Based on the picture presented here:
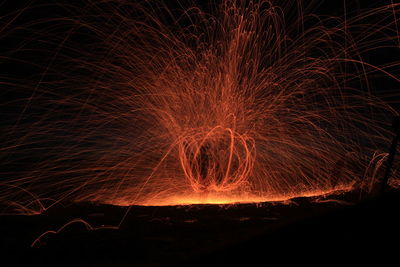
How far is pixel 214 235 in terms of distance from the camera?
17.3ft

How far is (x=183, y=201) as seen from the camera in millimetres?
8492

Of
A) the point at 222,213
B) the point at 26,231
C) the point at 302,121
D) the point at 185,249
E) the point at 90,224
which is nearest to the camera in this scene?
the point at 185,249

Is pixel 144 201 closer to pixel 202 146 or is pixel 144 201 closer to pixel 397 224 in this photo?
pixel 202 146

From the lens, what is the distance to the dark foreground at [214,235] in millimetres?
3225

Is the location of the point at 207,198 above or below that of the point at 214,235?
above

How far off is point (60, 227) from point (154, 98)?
512 cm

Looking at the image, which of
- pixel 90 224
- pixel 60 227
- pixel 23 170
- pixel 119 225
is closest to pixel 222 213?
pixel 119 225

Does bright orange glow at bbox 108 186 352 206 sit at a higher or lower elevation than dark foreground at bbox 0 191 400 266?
higher

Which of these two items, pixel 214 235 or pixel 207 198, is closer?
pixel 214 235

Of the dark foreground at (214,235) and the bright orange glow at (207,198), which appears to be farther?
the bright orange glow at (207,198)

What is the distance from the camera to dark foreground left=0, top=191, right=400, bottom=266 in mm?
3225

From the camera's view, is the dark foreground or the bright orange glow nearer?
the dark foreground

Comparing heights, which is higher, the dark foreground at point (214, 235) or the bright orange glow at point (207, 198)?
the bright orange glow at point (207, 198)

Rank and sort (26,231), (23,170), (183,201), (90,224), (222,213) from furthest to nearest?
(23,170) < (183,201) < (222,213) < (90,224) < (26,231)
